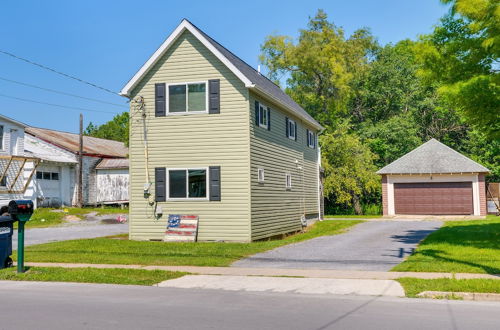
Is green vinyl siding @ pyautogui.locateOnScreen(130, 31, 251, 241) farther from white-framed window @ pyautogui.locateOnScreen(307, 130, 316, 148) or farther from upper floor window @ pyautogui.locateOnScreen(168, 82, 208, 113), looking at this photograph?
white-framed window @ pyautogui.locateOnScreen(307, 130, 316, 148)

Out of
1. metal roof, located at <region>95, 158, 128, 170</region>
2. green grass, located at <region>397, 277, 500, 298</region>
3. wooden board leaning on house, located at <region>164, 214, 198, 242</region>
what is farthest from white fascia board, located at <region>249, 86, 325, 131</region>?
metal roof, located at <region>95, 158, 128, 170</region>

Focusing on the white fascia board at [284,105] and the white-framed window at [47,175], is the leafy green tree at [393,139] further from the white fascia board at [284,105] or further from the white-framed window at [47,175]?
the white-framed window at [47,175]

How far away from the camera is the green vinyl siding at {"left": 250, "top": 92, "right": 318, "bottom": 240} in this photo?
65.2 feet

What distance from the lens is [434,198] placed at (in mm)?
35375

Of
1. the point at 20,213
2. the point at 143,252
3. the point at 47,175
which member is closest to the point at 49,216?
the point at 47,175

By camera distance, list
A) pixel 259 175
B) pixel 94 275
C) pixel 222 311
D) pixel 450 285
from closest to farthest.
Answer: pixel 222 311 < pixel 450 285 < pixel 94 275 < pixel 259 175

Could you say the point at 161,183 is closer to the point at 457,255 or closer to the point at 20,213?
the point at 20,213

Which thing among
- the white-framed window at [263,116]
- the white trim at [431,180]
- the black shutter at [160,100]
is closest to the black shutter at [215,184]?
the white-framed window at [263,116]

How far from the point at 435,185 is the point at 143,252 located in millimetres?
25332

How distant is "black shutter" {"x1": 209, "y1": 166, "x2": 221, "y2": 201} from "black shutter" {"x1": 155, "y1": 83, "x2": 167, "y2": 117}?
3.13 metres

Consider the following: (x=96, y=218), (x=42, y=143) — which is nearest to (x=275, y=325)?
(x=96, y=218)

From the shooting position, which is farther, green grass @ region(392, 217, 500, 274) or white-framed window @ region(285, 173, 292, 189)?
white-framed window @ region(285, 173, 292, 189)

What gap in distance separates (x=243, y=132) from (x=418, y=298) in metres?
11.3

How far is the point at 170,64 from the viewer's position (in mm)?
20156
